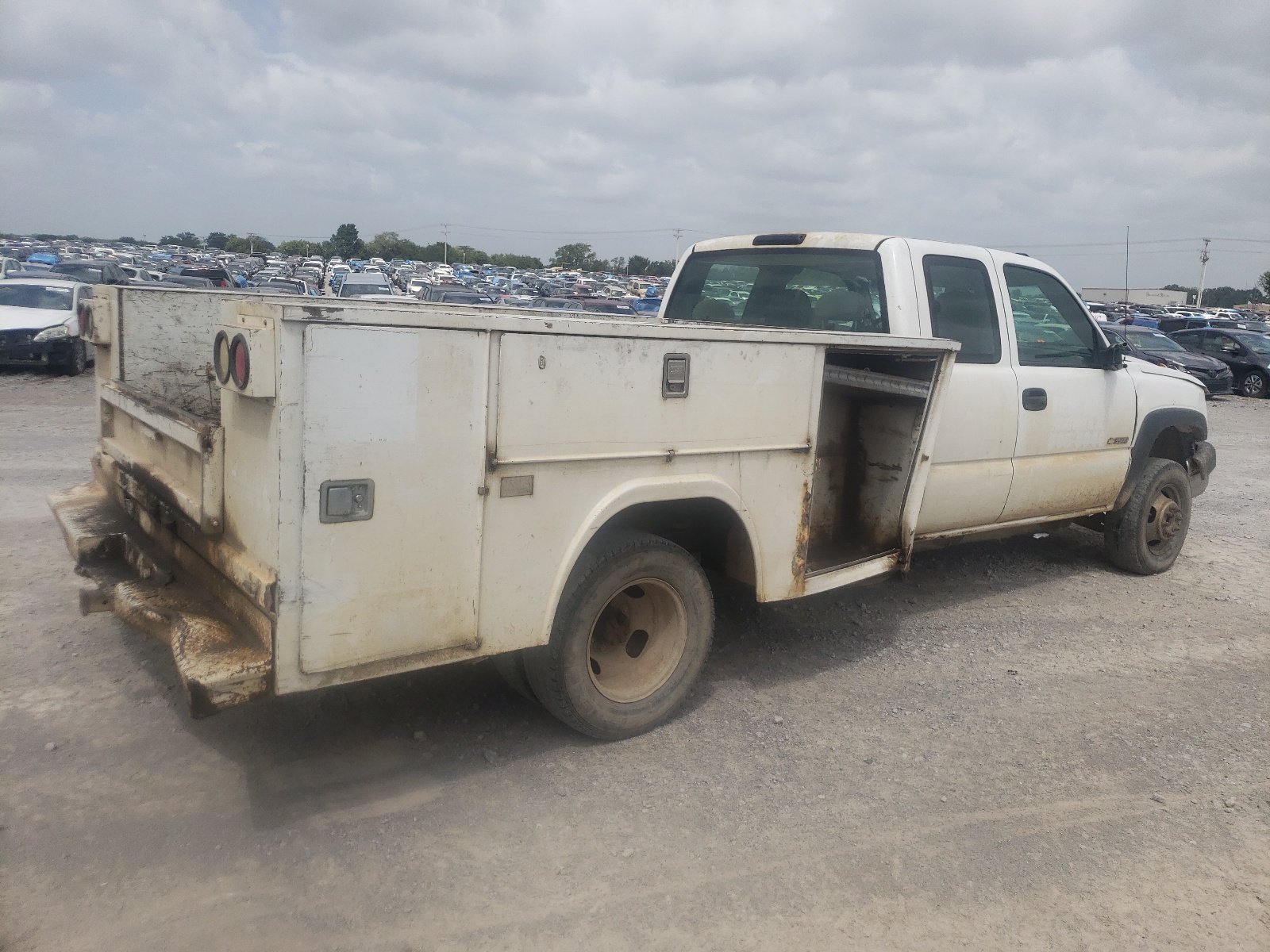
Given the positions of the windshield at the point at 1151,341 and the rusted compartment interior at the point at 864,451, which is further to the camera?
the windshield at the point at 1151,341

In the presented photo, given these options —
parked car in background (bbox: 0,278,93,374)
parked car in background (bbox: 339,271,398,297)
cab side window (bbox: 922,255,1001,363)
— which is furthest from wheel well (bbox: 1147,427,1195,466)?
parked car in background (bbox: 339,271,398,297)

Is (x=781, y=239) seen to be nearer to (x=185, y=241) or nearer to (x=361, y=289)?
(x=361, y=289)

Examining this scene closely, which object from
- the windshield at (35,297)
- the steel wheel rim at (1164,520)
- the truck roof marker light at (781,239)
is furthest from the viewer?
the windshield at (35,297)

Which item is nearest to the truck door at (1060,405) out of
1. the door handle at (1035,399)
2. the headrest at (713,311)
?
the door handle at (1035,399)

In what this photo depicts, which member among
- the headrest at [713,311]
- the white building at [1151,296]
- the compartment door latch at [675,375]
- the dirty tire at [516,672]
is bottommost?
the dirty tire at [516,672]

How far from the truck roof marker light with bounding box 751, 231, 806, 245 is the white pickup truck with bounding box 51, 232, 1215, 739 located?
0.01 metres

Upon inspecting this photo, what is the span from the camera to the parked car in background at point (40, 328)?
15.6m

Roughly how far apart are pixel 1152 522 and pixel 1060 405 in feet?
5.85

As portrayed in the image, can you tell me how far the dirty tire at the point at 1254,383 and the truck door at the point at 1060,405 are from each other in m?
22.6

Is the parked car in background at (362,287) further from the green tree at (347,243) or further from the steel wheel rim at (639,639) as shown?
the green tree at (347,243)

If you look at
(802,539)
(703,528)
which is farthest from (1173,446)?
(703,528)

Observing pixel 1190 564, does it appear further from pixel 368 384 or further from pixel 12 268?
pixel 12 268

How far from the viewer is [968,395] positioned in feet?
17.6

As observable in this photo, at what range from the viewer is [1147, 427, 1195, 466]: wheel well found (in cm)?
721
